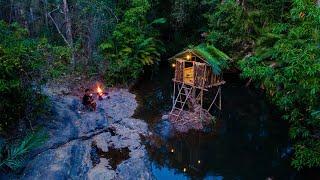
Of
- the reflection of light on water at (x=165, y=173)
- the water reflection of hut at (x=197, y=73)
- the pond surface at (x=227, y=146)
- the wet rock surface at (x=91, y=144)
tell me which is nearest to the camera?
the wet rock surface at (x=91, y=144)

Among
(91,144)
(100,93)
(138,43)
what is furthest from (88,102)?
(138,43)

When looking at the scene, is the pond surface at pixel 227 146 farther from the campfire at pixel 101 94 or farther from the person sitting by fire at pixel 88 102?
the person sitting by fire at pixel 88 102

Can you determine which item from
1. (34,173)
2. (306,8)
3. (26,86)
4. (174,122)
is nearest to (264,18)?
(174,122)

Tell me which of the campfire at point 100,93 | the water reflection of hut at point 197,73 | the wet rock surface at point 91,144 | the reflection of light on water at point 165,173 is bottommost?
the reflection of light on water at point 165,173

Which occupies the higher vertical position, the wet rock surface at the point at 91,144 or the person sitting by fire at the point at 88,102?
the person sitting by fire at the point at 88,102

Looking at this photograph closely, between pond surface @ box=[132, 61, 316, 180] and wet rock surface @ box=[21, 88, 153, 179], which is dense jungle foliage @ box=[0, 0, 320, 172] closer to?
pond surface @ box=[132, 61, 316, 180]

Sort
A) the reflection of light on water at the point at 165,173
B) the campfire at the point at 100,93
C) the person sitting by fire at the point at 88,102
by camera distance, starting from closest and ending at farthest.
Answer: the reflection of light on water at the point at 165,173
the person sitting by fire at the point at 88,102
the campfire at the point at 100,93

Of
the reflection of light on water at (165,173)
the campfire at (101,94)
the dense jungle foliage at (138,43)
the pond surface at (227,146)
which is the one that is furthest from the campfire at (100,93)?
the reflection of light on water at (165,173)
